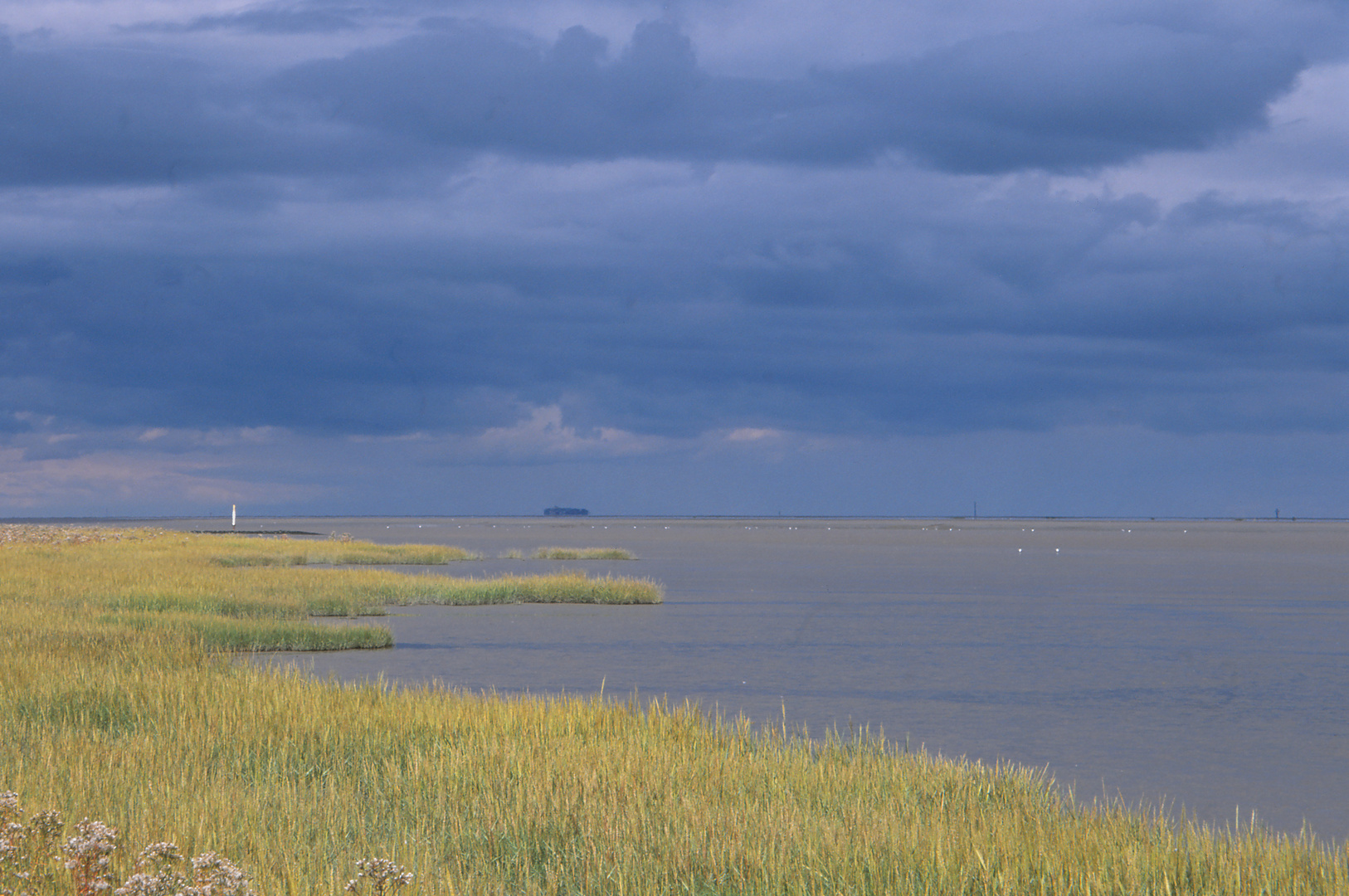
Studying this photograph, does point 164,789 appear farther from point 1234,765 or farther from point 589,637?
point 589,637

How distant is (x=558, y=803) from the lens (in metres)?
11.0

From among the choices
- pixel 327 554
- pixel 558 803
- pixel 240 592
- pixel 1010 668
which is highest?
pixel 558 803

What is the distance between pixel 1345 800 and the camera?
1485 cm

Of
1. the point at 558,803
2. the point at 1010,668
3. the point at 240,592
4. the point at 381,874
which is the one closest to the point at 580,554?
the point at 240,592

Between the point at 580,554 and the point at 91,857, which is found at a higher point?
the point at 91,857

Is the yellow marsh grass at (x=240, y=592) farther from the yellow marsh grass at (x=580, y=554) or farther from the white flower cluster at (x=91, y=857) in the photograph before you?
the yellow marsh grass at (x=580, y=554)

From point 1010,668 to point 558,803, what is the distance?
1810 cm

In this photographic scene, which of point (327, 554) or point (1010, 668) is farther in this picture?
point (327, 554)

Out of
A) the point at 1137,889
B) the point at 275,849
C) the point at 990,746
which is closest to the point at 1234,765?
the point at 990,746

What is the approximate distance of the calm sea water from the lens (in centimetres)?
1703

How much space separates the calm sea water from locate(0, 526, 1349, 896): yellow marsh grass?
9.73 feet

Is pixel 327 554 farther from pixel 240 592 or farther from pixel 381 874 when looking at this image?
pixel 381 874

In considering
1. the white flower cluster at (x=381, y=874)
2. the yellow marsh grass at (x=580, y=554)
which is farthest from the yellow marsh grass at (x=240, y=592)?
the yellow marsh grass at (x=580, y=554)

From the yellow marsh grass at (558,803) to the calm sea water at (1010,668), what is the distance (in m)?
2.97
